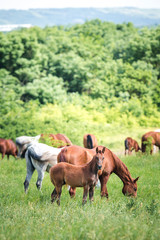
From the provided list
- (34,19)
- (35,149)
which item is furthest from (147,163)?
(34,19)

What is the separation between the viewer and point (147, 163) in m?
9.76

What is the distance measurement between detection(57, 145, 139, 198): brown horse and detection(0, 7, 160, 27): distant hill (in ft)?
118

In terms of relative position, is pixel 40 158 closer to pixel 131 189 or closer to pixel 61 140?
pixel 131 189

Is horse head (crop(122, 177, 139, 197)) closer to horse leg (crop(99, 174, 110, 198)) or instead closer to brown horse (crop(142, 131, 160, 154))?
horse leg (crop(99, 174, 110, 198))

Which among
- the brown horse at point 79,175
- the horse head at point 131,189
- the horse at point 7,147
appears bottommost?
the horse at point 7,147

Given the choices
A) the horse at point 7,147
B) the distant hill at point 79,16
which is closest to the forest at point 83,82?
the horse at point 7,147

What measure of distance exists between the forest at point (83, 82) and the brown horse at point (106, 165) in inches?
412

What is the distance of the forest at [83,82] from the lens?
795 inches

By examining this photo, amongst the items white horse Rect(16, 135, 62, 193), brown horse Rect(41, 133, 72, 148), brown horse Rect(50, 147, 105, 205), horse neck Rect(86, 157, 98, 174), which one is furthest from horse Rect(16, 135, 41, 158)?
horse neck Rect(86, 157, 98, 174)

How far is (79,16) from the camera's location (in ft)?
176

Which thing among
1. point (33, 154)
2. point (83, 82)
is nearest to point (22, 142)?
point (33, 154)

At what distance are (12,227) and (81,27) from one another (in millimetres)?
37823

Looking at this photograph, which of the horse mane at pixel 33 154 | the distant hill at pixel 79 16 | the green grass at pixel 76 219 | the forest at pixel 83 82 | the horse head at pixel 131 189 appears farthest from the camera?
the distant hill at pixel 79 16

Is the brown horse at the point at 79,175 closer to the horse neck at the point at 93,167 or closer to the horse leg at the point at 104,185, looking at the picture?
the horse neck at the point at 93,167
